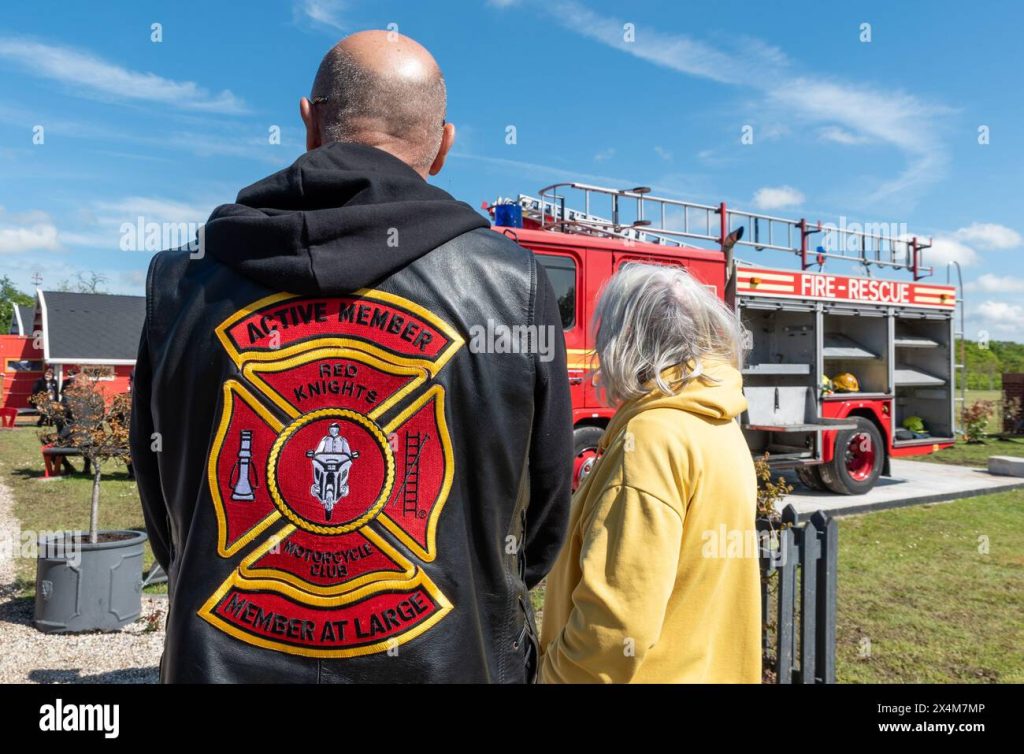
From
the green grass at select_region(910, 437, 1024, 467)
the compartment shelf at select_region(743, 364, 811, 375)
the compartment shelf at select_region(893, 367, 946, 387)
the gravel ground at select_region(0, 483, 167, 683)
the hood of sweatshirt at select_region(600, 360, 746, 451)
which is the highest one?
the compartment shelf at select_region(743, 364, 811, 375)

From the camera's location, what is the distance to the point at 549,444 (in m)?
1.52

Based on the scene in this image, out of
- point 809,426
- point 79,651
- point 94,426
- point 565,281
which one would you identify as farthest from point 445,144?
point 809,426

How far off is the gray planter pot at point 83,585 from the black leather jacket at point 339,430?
4.50m

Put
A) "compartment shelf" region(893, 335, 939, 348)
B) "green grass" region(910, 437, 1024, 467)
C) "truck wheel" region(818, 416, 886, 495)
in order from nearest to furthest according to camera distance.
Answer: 1. "truck wheel" region(818, 416, 886, 495)
2. "compartment shelf" region(893, 335, 939, 348)
3. "green grass" region(910, 437, 1024, 467)

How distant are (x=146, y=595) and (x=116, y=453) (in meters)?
1.34

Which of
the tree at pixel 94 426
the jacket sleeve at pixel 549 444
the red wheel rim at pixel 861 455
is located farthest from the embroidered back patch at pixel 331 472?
the red wheel rim at pixel 861 455

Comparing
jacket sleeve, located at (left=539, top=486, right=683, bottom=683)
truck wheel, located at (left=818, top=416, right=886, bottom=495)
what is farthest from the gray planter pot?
truck wheel, located at (left=818, top=416, right=886, bottom=495)

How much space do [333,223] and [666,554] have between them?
1.04 meters

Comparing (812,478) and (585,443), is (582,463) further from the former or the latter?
(812,478)

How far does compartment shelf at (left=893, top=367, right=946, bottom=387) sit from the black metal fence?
8126mm

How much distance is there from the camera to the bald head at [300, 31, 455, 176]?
1.50 m

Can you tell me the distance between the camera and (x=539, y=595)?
19.5ft

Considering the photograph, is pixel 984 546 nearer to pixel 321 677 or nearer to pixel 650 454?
pixel 650 454

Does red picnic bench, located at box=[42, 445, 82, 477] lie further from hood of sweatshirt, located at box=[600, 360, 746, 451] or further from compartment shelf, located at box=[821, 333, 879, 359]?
hood of sweatshirt, located at box=[600, 360, 746, 451]
